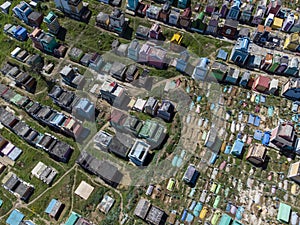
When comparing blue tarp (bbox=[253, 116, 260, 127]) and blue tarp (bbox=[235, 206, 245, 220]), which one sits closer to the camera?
blue tarp (bbox=[235, 206, 245, 220])

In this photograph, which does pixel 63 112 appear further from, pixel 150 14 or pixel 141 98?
pixel 150 14

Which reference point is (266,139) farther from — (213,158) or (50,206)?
(50,206)

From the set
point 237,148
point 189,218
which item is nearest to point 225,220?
point 189,218

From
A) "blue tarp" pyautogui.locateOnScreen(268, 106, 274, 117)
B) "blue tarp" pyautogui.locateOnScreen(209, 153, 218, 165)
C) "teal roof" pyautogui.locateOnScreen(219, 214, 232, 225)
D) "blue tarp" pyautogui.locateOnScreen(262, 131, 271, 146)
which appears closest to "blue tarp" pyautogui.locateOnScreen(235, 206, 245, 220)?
"teal roof" pyautogui.locateOnScreen(219, 214, 232, 225)

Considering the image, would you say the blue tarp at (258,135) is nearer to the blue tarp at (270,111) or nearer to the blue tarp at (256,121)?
the blue tarp at (256,121)

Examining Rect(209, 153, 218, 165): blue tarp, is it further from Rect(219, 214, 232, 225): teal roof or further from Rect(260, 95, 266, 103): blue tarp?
Rect(260, 95, 266, 103): blue tarp
